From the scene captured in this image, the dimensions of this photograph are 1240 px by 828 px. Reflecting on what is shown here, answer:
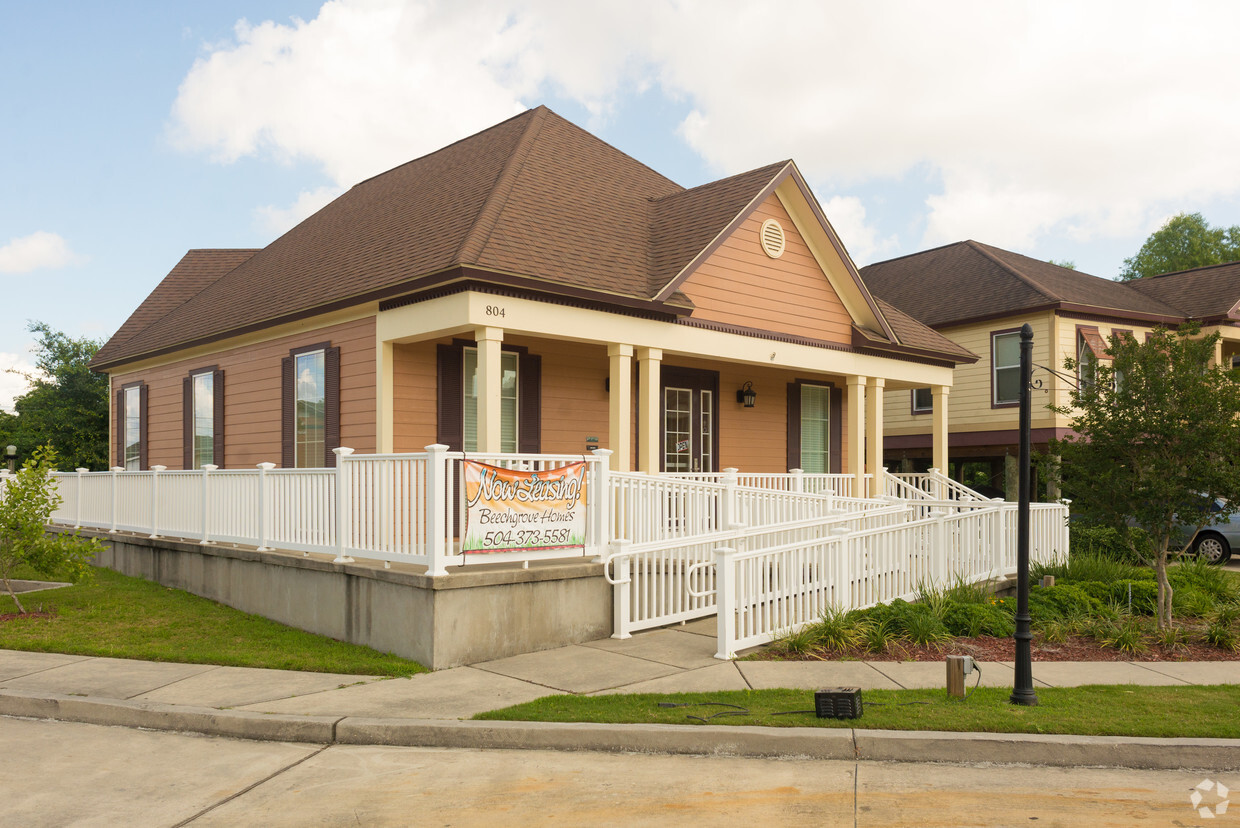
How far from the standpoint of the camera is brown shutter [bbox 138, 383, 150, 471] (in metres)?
20.2

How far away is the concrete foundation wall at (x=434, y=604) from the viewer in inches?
356

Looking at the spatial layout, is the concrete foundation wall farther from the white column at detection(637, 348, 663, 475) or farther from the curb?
the white column at detection(637, 348, 663, 475)

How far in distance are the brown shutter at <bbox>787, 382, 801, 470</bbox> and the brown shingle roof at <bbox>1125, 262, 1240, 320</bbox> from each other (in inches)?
533

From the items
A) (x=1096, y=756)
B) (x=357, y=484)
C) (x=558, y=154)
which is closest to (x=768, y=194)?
(x=558, y=154)

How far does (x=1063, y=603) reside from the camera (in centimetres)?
1148

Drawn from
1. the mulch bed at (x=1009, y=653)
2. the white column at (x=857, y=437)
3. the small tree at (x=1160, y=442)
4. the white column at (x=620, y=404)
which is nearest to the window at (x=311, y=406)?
the white column at (x=620, y=404)

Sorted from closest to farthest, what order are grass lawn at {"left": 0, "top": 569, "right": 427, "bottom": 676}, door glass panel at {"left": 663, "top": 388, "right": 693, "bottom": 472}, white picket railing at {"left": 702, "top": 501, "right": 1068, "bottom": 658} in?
1. grass lawn at {"left": 0, "top": 569, "right": 427, "bottom": 676}
2. white picket railing at {"left": 702, "top": 501, "right": 1068, "bottom": 658}
3. door glass panel at {"left": 663, "top": 388, "right": 693, "bottom": 472}

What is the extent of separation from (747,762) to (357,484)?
5302mm

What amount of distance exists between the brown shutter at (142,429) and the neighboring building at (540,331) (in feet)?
0.44

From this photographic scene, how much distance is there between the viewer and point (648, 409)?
45.2ft

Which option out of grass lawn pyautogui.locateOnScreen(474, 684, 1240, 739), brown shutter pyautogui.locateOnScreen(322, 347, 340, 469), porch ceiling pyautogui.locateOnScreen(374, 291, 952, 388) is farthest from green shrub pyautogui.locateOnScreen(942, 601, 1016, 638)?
brown shutter pyautogui.locateOnScreen(322, 347, 340, 469)

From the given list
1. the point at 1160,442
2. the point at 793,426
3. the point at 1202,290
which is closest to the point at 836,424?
the point at 793,426

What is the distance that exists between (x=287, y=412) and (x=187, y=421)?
4236 millimetres

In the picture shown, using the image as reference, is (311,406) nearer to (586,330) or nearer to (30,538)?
(30,538)
